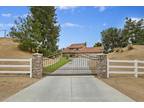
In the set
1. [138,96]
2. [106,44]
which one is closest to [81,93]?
[138,96]

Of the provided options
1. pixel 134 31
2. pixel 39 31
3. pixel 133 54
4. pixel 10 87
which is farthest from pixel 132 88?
pixel 134 31

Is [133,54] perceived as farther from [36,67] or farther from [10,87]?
[10,87]

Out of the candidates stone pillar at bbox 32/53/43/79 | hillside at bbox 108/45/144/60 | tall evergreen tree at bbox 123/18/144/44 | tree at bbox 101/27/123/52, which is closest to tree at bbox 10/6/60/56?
hillside at bbox 108/45/144/60

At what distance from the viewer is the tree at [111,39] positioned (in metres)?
73.8

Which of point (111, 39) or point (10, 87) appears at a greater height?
point (111, 39)

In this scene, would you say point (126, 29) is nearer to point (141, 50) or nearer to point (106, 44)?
point (106, 44)

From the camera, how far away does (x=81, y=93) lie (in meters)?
11.5

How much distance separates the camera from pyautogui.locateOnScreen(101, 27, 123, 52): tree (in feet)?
242

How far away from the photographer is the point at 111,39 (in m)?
76.2

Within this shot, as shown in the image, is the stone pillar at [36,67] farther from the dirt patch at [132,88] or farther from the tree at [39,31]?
the tree at [39,31]

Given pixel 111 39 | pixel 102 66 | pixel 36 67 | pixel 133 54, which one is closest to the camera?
pixel 36 67

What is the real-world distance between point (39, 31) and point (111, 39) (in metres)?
40.7

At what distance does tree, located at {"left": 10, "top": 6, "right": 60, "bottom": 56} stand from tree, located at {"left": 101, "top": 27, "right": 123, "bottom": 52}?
113ft
